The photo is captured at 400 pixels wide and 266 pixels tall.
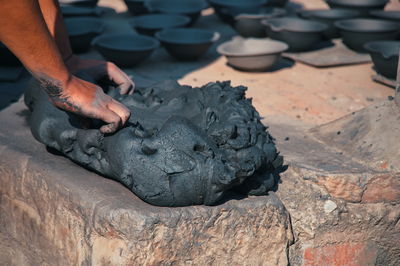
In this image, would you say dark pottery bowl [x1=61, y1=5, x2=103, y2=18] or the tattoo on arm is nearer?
the tattoo on arm

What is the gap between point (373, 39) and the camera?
622 cm

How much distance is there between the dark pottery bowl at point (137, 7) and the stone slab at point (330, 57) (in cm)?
240

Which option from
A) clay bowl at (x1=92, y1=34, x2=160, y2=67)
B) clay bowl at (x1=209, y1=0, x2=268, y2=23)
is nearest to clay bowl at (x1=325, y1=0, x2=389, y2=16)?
clay bowl at (x1=209, y1=0, x2=268, y2=23)

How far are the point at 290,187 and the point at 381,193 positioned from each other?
0.48 metres

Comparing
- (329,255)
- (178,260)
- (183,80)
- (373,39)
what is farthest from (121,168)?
(373,39)

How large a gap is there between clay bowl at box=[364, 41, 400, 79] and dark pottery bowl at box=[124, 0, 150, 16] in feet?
10.7

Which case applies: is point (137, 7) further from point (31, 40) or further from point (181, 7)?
point (31, 40)

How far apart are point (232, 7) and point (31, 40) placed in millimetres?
5218

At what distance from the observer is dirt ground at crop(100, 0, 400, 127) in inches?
175

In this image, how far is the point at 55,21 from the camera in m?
3.32

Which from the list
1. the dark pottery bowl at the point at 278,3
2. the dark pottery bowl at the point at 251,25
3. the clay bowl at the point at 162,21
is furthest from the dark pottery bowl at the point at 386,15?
the clay bowl at the point at 162,21

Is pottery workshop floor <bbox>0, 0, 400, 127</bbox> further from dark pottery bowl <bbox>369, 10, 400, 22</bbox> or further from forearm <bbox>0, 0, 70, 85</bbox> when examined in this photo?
forearm <bbox>0, 0, 70, 85</bbox>

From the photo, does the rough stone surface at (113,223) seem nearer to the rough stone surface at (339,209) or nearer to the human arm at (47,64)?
the rough stone surface at (339,209)

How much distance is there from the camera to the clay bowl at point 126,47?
5641mm
